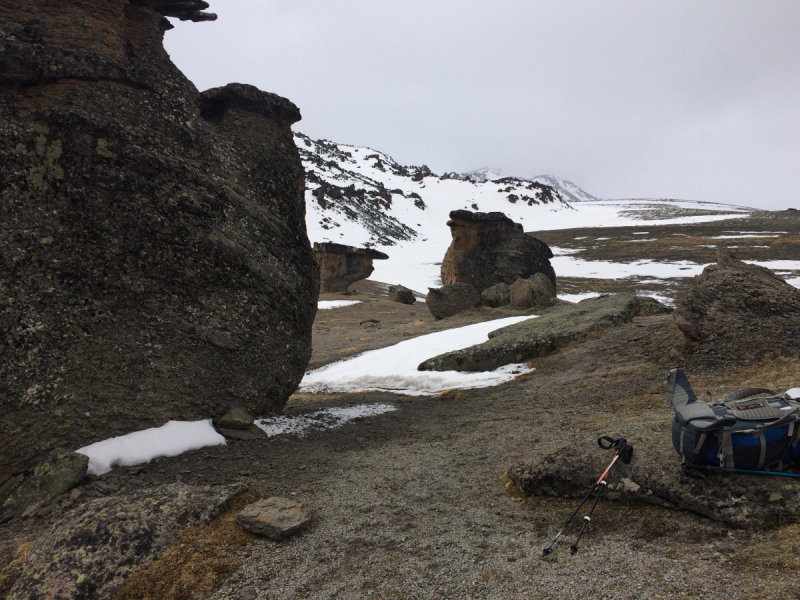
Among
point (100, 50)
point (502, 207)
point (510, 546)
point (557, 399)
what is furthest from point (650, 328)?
point (502, 207)

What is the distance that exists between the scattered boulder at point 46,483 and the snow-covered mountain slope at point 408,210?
51783 mm

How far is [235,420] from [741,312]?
11050 millimetres

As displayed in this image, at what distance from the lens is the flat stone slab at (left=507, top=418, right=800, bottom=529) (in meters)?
4.21

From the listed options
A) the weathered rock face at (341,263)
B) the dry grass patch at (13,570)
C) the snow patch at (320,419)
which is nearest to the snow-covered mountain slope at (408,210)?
the weathered rock face at (341,263)

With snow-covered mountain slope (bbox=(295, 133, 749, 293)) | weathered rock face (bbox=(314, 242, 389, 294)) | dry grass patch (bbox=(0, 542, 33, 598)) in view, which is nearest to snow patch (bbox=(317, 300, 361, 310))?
weathered rock face (bbox=(314, 242, 389, 294))

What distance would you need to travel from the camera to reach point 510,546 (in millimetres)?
4609

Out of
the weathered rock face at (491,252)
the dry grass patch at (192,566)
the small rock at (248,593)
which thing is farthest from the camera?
the weathered rock face at (491,252)

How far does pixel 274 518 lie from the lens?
512cm

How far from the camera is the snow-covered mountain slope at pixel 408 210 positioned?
9312 centimetres

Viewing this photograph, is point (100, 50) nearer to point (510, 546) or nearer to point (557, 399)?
point (510, 546)

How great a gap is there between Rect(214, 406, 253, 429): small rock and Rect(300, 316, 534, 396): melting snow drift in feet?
19.0

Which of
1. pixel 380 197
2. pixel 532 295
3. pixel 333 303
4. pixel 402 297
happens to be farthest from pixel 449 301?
pixel 380 197

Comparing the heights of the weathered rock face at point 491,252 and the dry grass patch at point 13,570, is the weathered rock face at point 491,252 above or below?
above

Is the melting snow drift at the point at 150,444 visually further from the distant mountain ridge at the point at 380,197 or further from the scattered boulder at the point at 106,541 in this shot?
the distant mountain ridge at the point at 380,197
